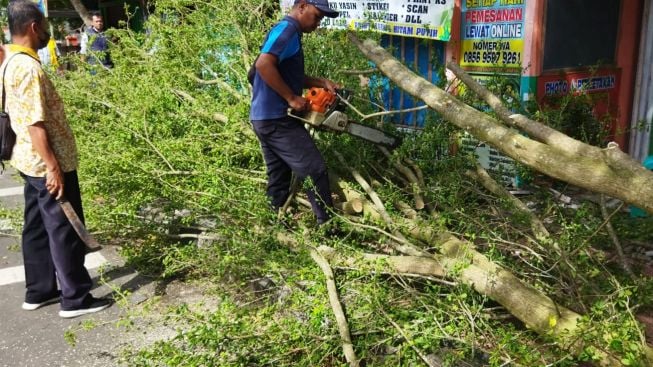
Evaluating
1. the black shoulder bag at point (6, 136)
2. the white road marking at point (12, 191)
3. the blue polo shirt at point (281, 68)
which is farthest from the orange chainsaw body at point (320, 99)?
the white road marking at point (12, 191)

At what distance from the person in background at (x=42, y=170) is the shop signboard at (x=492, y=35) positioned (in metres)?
3.59

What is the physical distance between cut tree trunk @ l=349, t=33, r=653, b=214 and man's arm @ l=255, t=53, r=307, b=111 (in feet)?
3.46

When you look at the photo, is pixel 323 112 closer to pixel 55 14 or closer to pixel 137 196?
pixel 137 196

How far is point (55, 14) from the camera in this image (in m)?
14.3

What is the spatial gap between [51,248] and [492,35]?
432 centimetres

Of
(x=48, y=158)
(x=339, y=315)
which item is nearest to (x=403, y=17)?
(x=48, y=158)

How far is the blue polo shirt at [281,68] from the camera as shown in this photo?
369cm

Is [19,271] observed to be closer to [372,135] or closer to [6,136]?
[6,136]

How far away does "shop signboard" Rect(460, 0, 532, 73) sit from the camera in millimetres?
5406

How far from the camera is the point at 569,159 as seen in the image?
210cm

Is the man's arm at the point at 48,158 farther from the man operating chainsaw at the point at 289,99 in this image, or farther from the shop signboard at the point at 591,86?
the shop signboard at the point at 591,86

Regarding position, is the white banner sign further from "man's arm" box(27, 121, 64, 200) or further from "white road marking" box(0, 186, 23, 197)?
"white road marking" box(0, 186, 23, 197)

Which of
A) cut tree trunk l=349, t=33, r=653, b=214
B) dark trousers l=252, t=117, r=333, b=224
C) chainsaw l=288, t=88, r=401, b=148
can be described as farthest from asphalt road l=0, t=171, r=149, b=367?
cut tree trunk l=349, t=33, r=653, b=214

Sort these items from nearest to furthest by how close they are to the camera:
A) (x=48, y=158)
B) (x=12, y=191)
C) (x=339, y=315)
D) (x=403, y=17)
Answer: (x=339, y=315) → (x=48, y=158) → (x=403, y=17) → (x=12, y=191)
